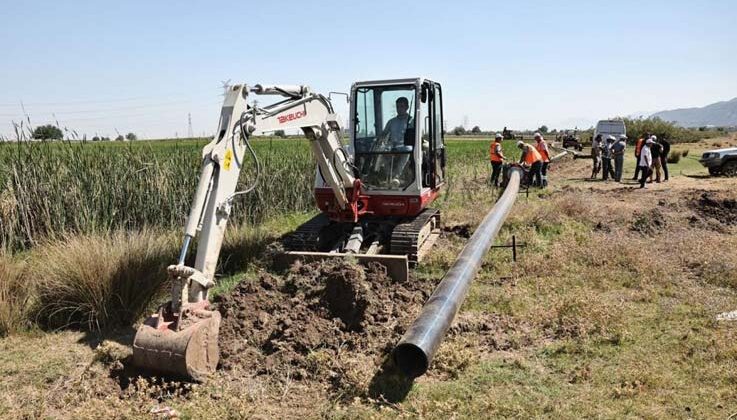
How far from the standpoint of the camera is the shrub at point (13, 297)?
565 cm

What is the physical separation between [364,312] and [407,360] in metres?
1.31

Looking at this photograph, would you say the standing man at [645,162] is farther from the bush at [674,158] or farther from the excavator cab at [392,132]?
the bush at [674,158]

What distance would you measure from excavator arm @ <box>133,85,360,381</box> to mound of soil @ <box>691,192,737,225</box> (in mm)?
9128

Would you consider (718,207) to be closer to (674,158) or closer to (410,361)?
(410,361)

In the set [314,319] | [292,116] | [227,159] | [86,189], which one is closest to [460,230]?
[292,116]

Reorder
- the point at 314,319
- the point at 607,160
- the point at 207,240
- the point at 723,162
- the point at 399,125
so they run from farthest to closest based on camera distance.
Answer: the point at 607,160 < the point at 723,162 < the point at 399,125 < the point at 314,319 < the point at 207,240

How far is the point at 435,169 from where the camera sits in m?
9.40

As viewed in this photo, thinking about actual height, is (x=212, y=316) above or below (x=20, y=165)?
below

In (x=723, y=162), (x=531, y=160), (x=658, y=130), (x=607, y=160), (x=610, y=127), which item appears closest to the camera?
(x=531, y=160)

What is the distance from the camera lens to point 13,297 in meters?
5.90

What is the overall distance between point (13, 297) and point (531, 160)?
14240mm

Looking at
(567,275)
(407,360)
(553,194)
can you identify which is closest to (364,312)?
(407,360)

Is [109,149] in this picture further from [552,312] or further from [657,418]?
[657,418]

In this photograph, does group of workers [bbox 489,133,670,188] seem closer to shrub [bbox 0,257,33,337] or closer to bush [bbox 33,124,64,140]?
bush [bbox 33,124,64,140]
